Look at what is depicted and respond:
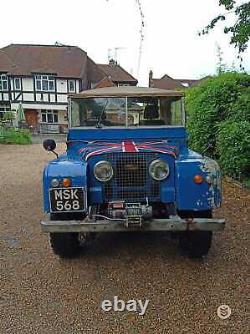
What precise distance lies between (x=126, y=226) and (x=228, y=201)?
4228 mm

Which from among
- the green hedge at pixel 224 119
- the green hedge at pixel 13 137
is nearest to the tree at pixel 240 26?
the green hedge at pixel 224 119

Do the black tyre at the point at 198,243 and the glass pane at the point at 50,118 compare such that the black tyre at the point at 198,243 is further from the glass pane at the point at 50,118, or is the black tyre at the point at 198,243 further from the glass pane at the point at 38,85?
the glass pane at the point at 38,85

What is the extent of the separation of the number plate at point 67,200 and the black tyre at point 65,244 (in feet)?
1.61

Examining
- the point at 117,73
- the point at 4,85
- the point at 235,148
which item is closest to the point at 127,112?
the point at 235,148

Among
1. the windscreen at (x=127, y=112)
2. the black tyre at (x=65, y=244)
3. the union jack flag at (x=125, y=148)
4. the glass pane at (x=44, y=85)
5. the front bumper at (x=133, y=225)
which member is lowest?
the black tyre at (x=65, y=244)

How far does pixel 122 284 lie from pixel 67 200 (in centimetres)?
108

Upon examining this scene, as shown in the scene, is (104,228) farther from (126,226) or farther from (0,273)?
(0,273)

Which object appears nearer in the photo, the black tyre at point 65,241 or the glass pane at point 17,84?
the black tyre at point 65,241

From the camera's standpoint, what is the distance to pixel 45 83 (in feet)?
137

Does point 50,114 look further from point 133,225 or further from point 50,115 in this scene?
point 133,225

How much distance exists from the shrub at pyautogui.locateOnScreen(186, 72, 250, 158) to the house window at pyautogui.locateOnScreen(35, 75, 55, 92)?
31.5 meters

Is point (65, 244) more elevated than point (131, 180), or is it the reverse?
point (131, 180)

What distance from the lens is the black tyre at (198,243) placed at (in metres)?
4.72

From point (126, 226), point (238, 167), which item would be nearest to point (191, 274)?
point (126, 226)
